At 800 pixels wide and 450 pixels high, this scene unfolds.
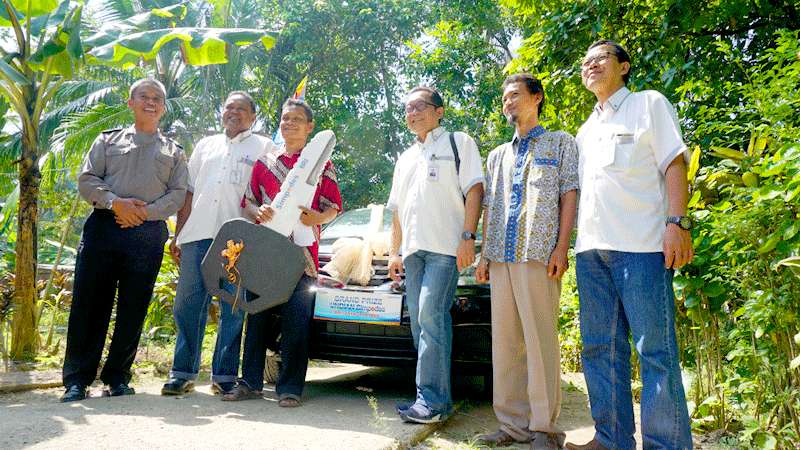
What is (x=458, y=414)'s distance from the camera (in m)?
4.20

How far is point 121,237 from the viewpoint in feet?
13.4

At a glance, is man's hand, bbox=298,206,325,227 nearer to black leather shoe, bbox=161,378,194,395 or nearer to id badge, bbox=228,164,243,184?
id badge, bbox=228,164,243,184

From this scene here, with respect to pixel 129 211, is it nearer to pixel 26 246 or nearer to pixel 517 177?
pixel 26 246

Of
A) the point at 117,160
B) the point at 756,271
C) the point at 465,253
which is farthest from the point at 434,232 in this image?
the point at 117,160

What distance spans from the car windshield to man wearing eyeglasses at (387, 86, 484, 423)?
1321 millimetres

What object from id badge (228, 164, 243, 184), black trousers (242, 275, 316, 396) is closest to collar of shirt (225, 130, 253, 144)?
id badge (228, 164, 243, 184)

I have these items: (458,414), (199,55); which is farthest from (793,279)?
(199,55)

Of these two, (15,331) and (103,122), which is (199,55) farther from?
(103,122)

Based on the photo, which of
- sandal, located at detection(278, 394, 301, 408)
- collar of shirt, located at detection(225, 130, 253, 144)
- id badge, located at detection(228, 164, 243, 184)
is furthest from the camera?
collar of shirt, located at detection(225, 130, 253, 144)

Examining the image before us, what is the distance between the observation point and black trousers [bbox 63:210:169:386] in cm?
407

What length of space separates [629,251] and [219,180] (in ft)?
8.66

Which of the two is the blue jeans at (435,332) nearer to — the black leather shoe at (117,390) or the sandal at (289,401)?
the sandal at (289,401)

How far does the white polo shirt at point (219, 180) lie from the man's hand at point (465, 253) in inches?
61.7

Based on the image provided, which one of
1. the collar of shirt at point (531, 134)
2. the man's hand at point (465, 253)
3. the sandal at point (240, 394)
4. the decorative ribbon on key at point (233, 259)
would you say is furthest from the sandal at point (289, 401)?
the collar of shirt at point (531, 134)
